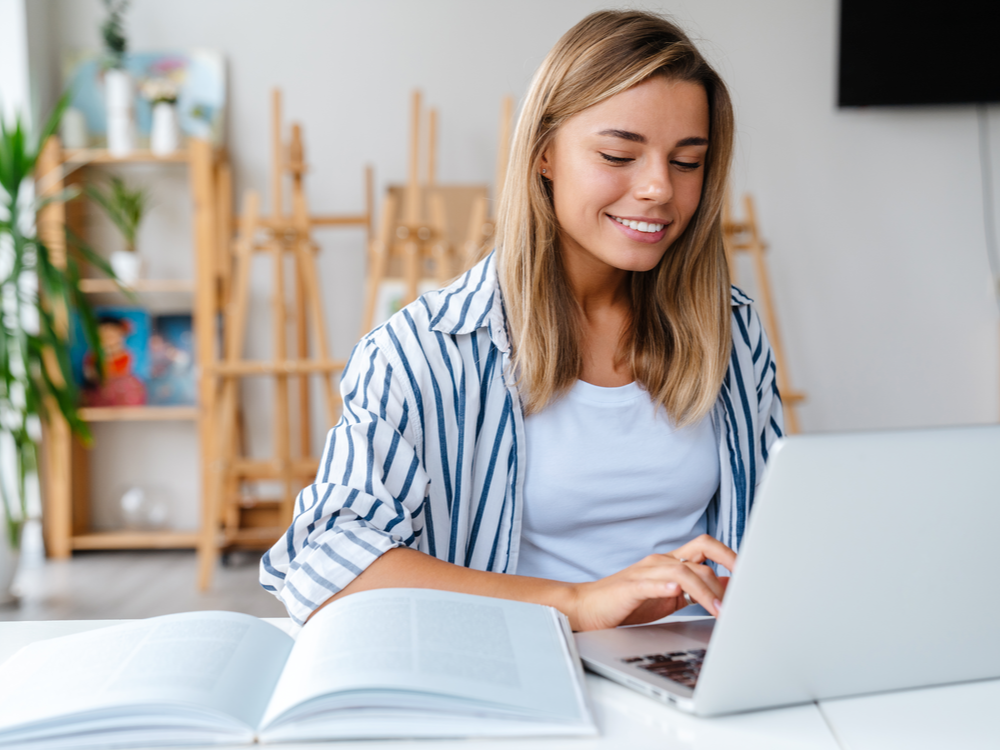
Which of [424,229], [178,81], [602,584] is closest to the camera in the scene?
[602,584]

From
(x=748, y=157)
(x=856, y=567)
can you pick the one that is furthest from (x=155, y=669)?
(x=748, y=157)

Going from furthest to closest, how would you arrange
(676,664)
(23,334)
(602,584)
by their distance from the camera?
(23,334) < (602,584) < (676,664)

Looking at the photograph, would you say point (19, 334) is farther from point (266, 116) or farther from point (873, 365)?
point (873, 365)

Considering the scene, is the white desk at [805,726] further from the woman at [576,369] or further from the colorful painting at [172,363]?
the colorful painting at [172,363]

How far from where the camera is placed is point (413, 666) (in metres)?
0.54

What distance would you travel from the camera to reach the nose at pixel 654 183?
1.02 m

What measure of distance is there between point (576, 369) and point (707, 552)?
14.3 inches

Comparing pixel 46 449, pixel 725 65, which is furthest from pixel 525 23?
pixel 46 449

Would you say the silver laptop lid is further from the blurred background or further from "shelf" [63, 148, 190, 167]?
"shelf" [63, 148, 190, 167]

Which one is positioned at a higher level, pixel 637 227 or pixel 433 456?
pixel 637 227

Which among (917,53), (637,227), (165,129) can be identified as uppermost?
(917,53)

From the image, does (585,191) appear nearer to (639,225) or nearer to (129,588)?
(639,225)

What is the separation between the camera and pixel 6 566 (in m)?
2.69

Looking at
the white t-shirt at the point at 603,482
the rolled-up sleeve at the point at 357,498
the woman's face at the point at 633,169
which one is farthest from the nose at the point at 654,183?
the rolled-up sleeve at the point at 357,498
